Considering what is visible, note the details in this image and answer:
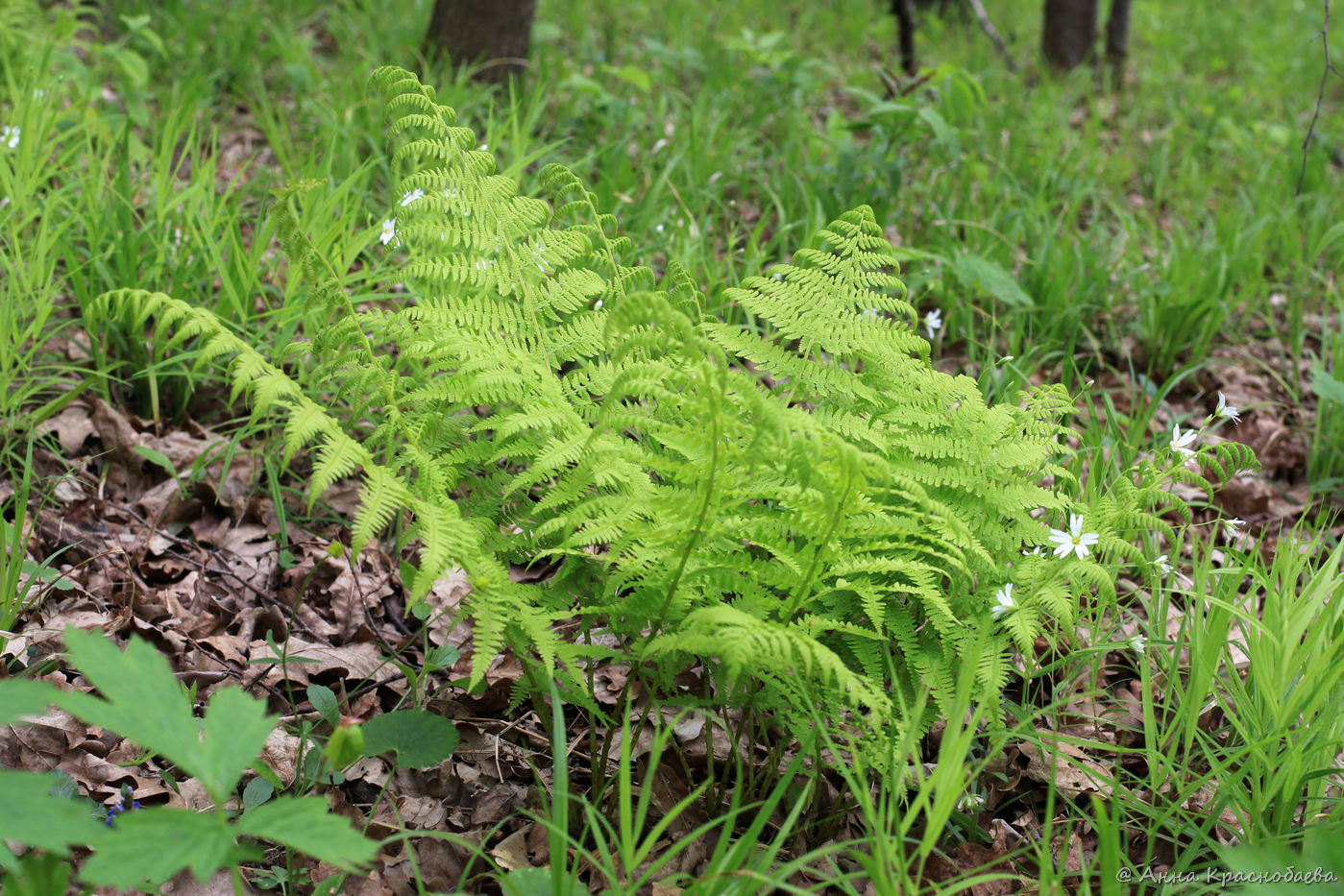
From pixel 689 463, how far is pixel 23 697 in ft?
2.83

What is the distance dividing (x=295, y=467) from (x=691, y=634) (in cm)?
156

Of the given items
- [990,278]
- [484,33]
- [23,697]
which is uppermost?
[484,33]

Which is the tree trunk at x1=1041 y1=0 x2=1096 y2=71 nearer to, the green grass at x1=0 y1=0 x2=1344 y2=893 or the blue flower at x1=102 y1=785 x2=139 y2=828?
the green grass at x1=0 y1=0 x2=1344 y2=893

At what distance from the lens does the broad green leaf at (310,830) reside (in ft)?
3.21

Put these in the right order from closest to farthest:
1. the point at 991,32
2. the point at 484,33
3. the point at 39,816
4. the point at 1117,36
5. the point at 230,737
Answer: the point at 39,816, the point at 230,737, the point at 484,33, the point at 991,32, the point at 1117,36

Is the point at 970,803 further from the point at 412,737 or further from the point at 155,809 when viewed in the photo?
the point at 155,809

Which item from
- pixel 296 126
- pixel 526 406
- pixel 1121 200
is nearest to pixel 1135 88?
pixel 1121 200

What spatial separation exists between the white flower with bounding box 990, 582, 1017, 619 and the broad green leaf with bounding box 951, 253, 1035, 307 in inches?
63.5

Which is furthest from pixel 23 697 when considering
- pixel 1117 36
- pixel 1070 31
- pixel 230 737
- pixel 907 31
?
pixel 1117 36

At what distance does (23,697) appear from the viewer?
986 millimetres

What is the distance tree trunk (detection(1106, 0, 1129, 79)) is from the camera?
22.5 ft

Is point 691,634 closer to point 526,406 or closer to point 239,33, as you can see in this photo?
point 526,406

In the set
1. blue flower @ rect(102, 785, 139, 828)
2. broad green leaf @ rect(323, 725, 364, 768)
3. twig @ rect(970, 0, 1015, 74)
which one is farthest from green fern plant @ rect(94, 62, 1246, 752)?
twig @ rect(970, 0, 1015, 74)

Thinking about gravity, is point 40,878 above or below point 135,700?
below
